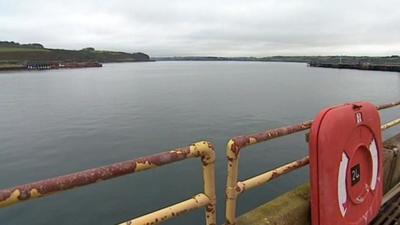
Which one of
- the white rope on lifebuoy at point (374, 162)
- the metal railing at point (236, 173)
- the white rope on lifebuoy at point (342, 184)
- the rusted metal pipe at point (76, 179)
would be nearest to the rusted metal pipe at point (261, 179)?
the metal railing at point (236, 173)

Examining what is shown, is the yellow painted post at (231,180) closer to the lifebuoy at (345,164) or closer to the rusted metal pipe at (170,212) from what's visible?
the rusted metal pipe at (170,212)

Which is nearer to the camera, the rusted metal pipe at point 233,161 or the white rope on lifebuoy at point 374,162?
the rusted metal pipe at point 233,161

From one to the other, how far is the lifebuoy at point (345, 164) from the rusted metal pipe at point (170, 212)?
100cm

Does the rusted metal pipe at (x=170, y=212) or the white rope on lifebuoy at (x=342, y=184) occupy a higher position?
the rusted metal pipe at (x=170, y=212)

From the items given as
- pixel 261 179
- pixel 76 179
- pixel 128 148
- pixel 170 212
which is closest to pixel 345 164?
pixel 261 179

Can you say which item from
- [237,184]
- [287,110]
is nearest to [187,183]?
[237,184]

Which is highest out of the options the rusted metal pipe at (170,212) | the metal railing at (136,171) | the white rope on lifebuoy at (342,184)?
the metal railing at (136,171)

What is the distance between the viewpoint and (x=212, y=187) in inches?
78.5

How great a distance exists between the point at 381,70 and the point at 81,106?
83.3 metres

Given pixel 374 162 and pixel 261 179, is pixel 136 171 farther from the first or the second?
pixel 374 162

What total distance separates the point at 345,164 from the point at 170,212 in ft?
5.41

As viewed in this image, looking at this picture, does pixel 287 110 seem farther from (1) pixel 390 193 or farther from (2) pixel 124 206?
(1) pixel 390 193

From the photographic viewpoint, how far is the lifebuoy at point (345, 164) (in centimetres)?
239

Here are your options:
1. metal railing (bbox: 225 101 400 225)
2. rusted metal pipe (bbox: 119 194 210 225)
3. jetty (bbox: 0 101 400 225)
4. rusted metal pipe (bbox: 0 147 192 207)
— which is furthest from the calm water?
rusted metal pipe (bbox: 0 147 192 207)
